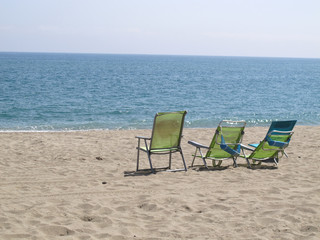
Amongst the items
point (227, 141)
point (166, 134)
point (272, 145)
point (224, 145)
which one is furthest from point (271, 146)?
point (166, 134)

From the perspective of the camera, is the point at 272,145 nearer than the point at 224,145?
No

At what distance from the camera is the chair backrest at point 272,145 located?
25.0 ft

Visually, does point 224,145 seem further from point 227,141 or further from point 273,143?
point 273,143

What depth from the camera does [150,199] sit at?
18.0ft

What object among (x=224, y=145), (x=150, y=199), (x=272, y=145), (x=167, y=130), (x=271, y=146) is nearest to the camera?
(x=150, y=199)

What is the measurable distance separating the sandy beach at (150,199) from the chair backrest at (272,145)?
0.27m

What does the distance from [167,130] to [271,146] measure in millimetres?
2129

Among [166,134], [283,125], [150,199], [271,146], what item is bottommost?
[150,199]

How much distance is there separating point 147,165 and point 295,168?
290 centimetres

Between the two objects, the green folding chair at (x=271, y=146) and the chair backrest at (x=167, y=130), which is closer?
the chair backrest at (x=167, y=130)

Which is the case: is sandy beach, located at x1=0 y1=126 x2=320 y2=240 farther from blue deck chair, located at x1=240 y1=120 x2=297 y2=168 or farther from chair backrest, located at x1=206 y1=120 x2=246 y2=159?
chair backrest, located at x1=206 y1=120 x2=246 y2=159

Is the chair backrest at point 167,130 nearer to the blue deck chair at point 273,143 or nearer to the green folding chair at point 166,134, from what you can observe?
the green folding chair at point 166,134

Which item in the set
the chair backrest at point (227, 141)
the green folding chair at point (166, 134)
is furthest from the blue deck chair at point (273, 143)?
the green folding chair at point (166, 134)

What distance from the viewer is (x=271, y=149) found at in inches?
307
